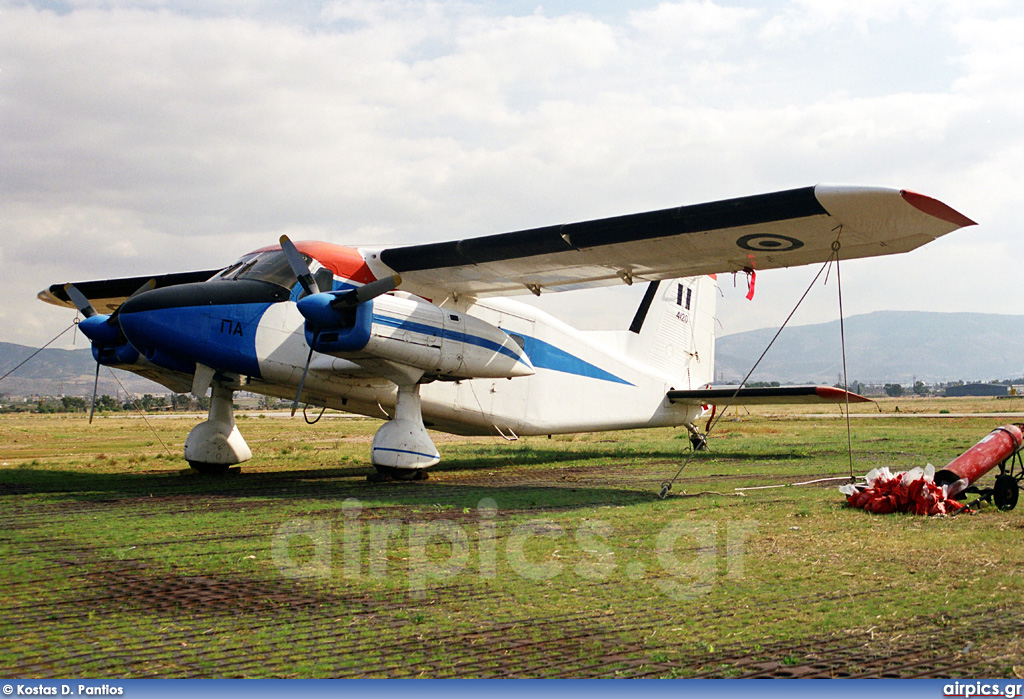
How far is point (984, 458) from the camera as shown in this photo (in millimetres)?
8781

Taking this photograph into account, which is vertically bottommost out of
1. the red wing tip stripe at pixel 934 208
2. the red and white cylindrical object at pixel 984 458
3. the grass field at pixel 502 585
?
the grass field at pixel 502 585

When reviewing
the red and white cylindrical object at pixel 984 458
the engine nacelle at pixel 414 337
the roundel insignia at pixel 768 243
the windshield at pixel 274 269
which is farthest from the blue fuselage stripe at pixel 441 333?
the red and white cylindrical object at pixel 984 458

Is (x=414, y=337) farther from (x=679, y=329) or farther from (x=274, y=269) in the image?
(x=679, y=329)

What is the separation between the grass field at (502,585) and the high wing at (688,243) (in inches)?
132

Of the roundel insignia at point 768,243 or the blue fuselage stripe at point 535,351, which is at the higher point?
the roundel insignia at point 768,243

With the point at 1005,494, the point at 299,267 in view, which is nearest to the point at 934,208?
the point at 1005,494

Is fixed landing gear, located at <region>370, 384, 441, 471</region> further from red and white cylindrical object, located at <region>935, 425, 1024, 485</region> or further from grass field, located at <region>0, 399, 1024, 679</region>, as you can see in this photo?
red and white cylindrical object, located at <region>935, 425, 1024, 485</region>

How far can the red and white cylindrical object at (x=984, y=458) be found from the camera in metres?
8.67

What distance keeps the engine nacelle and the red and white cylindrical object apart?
692cm

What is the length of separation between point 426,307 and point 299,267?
2.06m

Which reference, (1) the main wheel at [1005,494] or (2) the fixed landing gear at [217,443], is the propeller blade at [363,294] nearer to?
(2) the fixed landing gear at [217,443]

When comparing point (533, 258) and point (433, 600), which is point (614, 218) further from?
point (433, 600)

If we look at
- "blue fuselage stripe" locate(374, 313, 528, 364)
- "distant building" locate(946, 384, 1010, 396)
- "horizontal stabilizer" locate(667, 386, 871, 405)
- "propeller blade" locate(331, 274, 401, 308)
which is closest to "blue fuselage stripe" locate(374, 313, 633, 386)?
"blue fuselage stripe" locate(374, 313, 528, 364)

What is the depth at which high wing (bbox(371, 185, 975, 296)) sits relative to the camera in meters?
9.26
